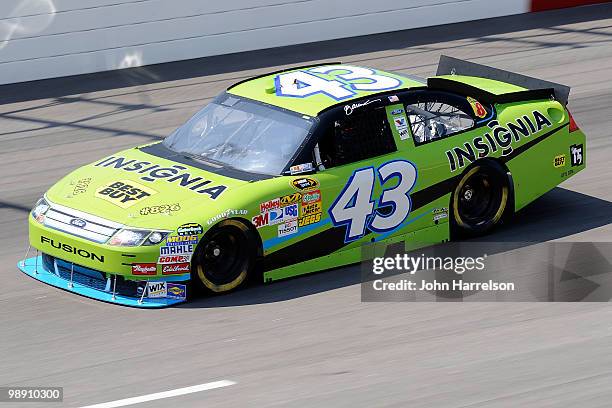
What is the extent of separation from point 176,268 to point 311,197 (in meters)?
1.20

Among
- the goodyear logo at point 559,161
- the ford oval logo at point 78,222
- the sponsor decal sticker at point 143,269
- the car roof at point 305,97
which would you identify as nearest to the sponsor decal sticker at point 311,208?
the car roof at point 305,97

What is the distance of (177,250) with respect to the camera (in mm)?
8703

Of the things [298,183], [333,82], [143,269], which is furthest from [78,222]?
[333,82]

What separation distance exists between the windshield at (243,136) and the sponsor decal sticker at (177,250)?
98cm

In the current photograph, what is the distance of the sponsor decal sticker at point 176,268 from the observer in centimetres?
871

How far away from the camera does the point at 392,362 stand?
775cm

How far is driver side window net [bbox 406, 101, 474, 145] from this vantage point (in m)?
10.0

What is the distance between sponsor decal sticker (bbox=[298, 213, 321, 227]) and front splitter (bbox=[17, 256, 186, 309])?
3.46ft

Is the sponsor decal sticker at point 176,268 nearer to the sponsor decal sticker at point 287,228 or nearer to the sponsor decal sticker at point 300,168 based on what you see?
the sponsor decal sticker at point 287,228

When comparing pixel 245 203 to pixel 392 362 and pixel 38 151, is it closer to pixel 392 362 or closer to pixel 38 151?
pixel 392 362

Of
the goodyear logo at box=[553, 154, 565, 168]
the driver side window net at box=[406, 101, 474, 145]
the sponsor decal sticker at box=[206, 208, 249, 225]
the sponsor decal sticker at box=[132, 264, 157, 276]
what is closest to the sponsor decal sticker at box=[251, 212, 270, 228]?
the sponsor decal sticker at box=[206, 208, 249, 225]

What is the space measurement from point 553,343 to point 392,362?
108 cm

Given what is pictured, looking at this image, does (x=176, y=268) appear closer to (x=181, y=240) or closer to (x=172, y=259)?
(x=172, y=259)

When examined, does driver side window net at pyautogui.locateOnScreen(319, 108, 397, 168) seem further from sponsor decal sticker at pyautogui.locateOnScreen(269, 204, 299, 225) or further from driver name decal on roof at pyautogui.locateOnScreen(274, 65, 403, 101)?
sponsor decal sticker at pyautogui.locateOnScreen(269, 204, 299, 225)
